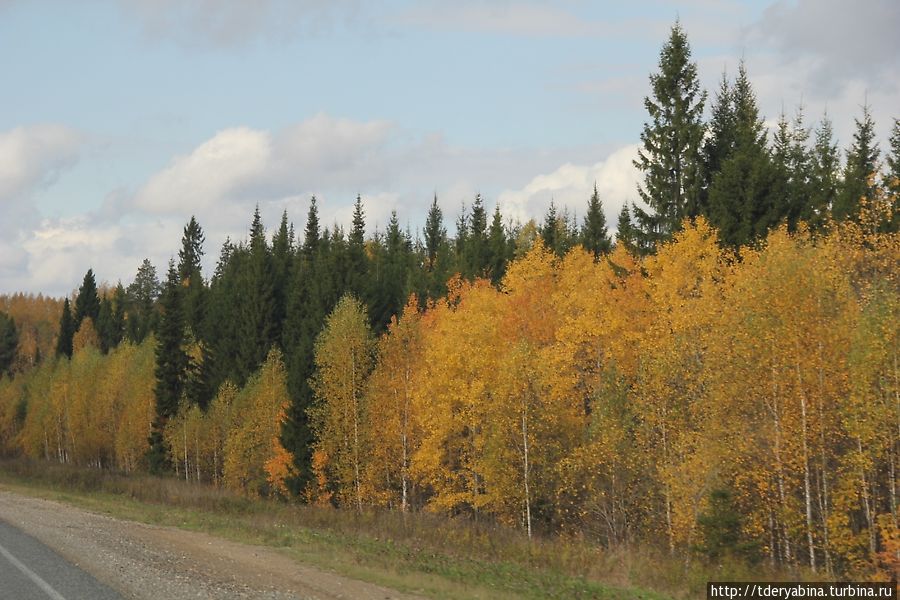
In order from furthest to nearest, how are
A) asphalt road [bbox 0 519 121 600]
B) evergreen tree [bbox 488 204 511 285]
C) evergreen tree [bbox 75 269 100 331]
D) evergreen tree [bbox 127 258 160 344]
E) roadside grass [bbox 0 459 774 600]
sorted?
evergreen tree [bbox 75 269 100 331]
evergreen tree [bbox 127 258 160 344]
evergreen tree [bbox 488 204 511 285]
roadside grass [bbox 0 459 774 600]
asphalt road [bbox 0 519 121 600]

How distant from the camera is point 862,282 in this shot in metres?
30.4

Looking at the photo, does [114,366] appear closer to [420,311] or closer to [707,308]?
[420,311]

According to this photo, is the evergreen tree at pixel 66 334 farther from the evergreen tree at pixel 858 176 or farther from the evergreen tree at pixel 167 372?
the evergreen tree at pixel 858 176

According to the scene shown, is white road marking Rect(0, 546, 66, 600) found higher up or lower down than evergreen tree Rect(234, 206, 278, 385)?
lower down

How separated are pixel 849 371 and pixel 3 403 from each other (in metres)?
121

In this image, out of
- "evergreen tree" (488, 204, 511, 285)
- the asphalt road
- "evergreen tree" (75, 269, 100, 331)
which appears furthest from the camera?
"evergreen tree" (75, 269, 100, 331)

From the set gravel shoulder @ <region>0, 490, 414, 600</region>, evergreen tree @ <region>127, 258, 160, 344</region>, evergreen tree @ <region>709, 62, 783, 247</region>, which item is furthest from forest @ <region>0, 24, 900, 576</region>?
evergreen tree @ <region>127, 258, 160, 344</region>

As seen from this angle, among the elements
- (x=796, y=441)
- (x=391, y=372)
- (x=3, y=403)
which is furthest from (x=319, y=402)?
(x=3, y=403)

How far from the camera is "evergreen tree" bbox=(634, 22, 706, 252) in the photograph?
41250mm

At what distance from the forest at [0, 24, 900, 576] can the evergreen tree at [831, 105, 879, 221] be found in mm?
263

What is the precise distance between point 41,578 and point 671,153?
114 ft

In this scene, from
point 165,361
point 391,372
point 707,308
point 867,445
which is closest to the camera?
point 867,445

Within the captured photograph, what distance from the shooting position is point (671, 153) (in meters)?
41.7

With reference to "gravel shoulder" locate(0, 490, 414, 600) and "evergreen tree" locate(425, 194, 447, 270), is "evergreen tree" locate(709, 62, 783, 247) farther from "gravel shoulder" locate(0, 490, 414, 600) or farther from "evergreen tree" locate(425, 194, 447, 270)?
"evergreen tree" locate(425, 194, 447, 270)
